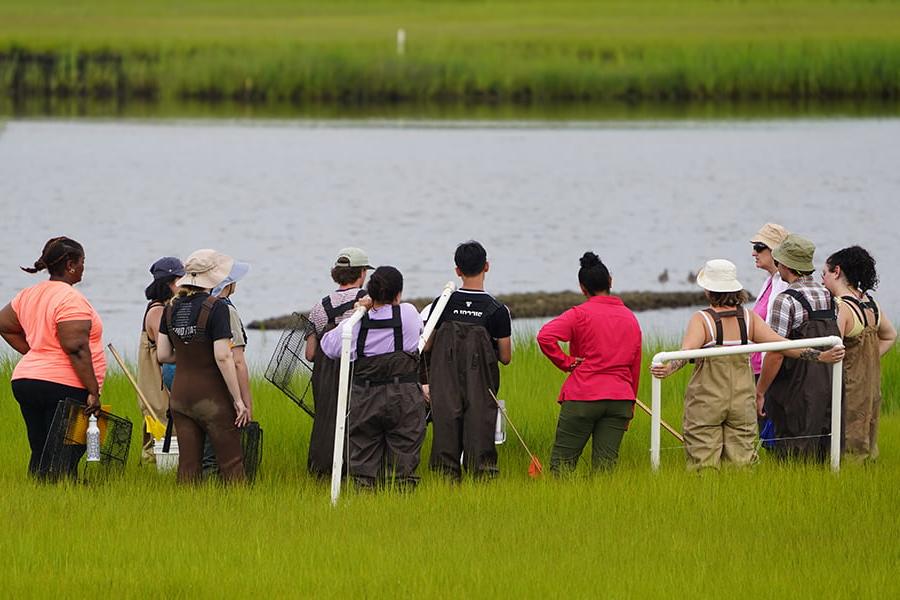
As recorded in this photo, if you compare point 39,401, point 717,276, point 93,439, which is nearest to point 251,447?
point 93,439

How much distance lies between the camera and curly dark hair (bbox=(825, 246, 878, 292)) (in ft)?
36.4

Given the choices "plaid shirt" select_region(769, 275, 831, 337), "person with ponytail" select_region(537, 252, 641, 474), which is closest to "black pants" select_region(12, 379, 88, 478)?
"person with ponytail" select_region(537, 252, 641, 474)

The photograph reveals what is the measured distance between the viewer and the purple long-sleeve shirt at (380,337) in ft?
34.0

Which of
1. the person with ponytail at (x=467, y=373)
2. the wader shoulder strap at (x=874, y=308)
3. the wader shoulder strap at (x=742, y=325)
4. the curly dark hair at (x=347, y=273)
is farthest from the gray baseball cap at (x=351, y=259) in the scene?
the wader shoulder strap at (x=874, y=308)

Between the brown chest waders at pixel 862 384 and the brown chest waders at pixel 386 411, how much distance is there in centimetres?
299

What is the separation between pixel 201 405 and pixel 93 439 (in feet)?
2.51

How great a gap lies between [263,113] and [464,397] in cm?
5915

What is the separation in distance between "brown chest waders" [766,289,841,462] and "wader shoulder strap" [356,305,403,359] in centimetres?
264

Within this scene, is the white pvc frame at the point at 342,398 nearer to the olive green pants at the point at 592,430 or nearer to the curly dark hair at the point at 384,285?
the curly dark hair at the point at 384,285

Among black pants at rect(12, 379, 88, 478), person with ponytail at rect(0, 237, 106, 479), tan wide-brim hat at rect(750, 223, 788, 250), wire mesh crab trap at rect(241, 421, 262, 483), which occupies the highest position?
tan wide-brim hat at rect(750, 223, 788, 250)

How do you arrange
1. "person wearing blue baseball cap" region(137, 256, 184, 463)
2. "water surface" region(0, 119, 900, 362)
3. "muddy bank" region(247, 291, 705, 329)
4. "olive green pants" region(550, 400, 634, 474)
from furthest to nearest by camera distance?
"water surface" region(0, 119, 900, 362)
"muddy bank" region(247, 291, 705, 329)
"person wearing blue baseball cap" region(137, 256, 184, 463)
"olive green pants" region(550, 400, 634, 474)

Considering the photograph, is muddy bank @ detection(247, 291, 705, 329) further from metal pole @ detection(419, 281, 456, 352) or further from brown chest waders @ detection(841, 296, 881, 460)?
metal pole @ detection(419, 281, 456, 352)

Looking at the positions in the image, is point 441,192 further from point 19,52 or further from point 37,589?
point 37,589

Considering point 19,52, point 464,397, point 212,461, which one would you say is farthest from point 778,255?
point 19,52
